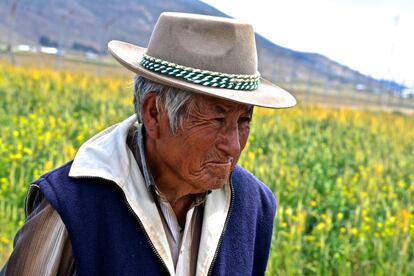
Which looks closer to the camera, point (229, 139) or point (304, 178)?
point (229, 139)

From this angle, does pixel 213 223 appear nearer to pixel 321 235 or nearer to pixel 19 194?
pixel 321 235

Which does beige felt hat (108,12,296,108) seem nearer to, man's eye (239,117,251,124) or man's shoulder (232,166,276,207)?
man's eye (239,117,251,124)

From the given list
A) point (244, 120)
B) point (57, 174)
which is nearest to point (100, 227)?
point (57, 174)

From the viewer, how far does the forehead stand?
2014 mm

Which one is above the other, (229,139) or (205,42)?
(205,42)

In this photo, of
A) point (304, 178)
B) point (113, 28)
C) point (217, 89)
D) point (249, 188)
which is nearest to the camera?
point (217, 89)

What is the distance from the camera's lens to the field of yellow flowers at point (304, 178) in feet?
14.8

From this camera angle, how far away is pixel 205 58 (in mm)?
2023

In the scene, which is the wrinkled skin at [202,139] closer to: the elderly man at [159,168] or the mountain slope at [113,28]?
the elderly man at [159,168]

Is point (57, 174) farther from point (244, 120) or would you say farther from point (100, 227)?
point (244, 120)

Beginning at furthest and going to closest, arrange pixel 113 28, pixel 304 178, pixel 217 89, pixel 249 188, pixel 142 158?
1. pixel 113 28
2. pixel 304 178
3. pixel 249 188
4. pixel 142 158
5. pixel 217 89

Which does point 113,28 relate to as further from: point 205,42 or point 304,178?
point 205,42

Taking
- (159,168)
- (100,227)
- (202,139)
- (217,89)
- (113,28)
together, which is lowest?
(113,28)

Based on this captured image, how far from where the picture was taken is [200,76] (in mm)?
1988
